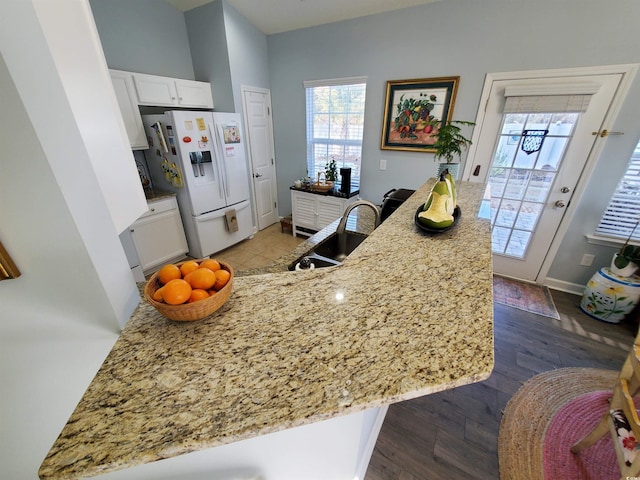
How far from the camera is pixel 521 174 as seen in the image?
2.45 meters

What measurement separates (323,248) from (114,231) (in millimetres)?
1106

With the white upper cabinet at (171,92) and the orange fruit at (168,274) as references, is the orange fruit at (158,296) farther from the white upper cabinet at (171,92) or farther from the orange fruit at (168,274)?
the white upper cabinet at (171,92)

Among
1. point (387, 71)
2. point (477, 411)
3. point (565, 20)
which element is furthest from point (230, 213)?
point (565, 20)

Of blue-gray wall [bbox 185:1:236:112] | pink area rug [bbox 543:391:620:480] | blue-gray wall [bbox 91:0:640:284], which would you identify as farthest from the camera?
blue-gray wall [bbox 185:1:236:112]

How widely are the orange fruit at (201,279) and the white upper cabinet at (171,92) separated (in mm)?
2898

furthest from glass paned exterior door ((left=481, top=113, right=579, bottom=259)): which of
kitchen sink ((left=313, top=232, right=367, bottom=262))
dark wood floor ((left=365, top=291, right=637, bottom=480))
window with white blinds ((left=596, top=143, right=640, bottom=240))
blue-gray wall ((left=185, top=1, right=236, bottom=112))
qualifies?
blue-gray wall ((left=185, top=1, right=236, bottom=112))

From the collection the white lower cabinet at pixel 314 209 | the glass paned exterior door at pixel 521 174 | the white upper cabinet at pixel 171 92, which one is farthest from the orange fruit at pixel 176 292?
the white upper cabinet at pixel 171 92

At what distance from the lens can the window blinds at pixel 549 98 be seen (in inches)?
80.3

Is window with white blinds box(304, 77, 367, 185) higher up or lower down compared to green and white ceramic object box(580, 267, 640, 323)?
higher up

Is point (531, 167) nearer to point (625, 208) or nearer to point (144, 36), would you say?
point (625, 208)

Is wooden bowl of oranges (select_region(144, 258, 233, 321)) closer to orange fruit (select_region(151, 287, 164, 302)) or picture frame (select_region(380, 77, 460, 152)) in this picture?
orange fruit (select_region(151, 287, 164, 302))

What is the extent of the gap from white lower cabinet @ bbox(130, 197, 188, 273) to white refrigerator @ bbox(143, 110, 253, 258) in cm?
11

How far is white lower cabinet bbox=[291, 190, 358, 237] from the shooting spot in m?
3.31

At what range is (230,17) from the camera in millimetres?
2744
